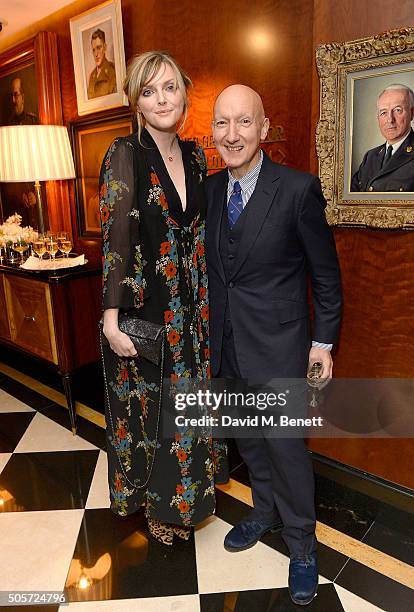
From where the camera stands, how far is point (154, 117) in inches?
61.1

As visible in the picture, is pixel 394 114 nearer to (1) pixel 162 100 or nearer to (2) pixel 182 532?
(1) pixel 162 100

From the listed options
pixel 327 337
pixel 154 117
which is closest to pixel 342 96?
pixel 154 117

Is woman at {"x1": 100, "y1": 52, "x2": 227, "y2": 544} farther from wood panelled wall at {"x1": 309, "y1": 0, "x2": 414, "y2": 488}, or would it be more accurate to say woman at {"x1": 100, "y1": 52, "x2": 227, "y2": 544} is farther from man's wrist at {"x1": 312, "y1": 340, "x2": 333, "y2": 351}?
wood panelled wall at {"x1": 309, "y1": 0, "x2": 414, "y2": 488}

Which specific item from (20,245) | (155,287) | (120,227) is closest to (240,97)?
(120,227)

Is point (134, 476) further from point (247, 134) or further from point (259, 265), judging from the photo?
point (247, 134)

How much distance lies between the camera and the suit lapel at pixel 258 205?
1556 millimetres

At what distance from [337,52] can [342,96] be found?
0.51ft

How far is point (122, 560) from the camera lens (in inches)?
73.2

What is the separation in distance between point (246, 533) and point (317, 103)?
1.73m

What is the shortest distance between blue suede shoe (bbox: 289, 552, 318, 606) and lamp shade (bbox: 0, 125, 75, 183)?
247 centimetres

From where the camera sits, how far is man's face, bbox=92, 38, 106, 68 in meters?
2.80

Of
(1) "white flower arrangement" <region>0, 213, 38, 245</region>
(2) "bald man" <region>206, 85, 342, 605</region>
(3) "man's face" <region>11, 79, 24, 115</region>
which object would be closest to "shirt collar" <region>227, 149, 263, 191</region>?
(2) "bald man" <region>206, 85, 342, 605</region>

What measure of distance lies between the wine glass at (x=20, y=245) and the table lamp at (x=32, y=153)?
39 centimetres

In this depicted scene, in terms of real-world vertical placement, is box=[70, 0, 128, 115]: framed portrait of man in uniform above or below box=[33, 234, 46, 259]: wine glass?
above
